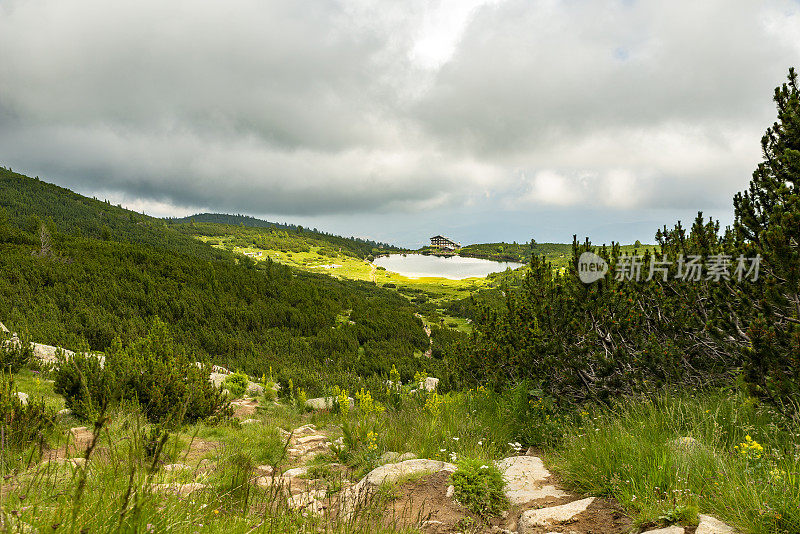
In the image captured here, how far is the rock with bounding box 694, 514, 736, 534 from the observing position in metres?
2.21

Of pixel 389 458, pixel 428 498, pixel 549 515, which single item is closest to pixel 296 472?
pixel 389 458

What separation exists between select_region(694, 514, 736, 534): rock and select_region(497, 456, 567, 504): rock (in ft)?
3.90

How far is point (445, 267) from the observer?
110 metres


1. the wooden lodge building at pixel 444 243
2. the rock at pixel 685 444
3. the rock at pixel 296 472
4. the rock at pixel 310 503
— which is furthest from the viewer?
the wooden lodge building at pixel 444 243

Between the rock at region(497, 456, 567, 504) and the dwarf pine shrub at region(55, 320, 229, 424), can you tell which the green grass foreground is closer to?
the rock at region(497, 456, 567, 504)

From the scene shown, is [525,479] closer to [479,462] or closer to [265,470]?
[479,462]

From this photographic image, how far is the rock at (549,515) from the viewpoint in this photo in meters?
2.74

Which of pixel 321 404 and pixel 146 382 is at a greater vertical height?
pixel 146 382

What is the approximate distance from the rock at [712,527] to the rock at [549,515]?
31.2 inches

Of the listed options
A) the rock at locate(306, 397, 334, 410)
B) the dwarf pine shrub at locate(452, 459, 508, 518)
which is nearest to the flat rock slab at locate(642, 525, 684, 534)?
the dwarf pine shrub at locate(452, 459, 508, 518)

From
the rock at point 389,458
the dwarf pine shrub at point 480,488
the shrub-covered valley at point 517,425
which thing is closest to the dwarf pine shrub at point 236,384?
the shrub-covered valley at point 517,425

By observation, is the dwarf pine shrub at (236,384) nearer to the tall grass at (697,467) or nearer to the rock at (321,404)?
the rock at (321,404)

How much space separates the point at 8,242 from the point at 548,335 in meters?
36.3

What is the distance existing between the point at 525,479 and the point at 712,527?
5.56 ft
